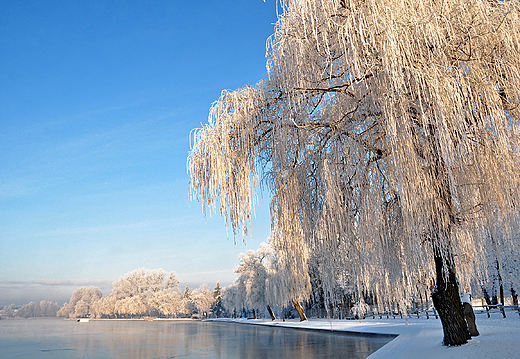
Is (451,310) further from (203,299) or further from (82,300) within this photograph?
(82,300)

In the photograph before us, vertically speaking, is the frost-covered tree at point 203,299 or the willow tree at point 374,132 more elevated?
the willow tree at point 374,132

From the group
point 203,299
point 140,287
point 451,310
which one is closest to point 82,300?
point 140,287

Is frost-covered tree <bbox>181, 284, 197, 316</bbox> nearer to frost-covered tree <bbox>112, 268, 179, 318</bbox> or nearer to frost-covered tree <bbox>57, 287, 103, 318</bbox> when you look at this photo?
frost-covered tree <bbox>112, 268, 179, 318</bbox>

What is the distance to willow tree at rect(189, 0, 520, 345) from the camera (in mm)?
4934

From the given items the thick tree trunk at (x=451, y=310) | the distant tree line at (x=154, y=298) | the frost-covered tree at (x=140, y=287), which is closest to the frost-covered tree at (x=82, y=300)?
the distant tree line at (x=154, y=298)

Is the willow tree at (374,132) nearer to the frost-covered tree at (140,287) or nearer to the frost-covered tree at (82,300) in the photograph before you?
the frost-covered tree at (140,287)

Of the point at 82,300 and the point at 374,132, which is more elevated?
the point at 374,132

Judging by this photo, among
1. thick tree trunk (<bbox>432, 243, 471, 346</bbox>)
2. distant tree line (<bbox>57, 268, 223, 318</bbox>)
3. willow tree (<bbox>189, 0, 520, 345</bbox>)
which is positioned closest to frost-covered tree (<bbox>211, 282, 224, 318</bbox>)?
distant tree line (<bbox>57, 268, 223, 318</bbox>)

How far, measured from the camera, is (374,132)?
6098 mm

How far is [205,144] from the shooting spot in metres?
6.08

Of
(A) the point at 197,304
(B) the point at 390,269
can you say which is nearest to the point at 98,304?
(A) the point at 197,304

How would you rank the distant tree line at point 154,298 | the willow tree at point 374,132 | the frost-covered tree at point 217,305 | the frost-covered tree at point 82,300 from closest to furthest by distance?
1. the willow tree at point 374,132
2. the distant tree line at point 154,298
3. the frost-covered tree at point 217,305
4. the frost-covered tree at point 82,300

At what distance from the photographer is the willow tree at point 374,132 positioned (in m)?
4.93

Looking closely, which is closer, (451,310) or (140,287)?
(451,310)
